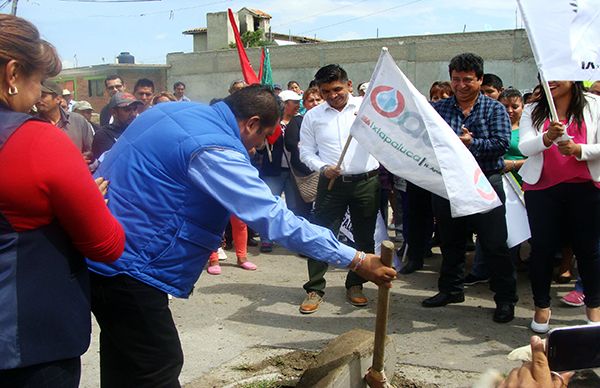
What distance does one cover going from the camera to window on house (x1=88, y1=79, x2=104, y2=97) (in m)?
Answer: 35.8

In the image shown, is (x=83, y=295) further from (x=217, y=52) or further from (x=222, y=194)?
(x=217, y=52)

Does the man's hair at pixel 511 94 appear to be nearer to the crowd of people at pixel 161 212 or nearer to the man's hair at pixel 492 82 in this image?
the man's hair at pixel 492 82

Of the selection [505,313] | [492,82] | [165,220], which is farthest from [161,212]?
[492,82]

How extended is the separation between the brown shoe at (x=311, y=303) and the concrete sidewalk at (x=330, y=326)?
5 centimetres

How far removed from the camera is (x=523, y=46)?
21359 millimetres

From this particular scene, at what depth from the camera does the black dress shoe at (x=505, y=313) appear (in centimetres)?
481

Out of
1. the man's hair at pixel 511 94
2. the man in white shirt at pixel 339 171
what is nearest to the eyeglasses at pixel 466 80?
the man in white shirt at pixel 339 171

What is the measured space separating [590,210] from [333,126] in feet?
7.15

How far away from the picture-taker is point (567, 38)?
3.68 metres

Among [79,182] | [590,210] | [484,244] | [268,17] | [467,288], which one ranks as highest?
[268,17]

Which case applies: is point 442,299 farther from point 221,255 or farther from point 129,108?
point 129,108

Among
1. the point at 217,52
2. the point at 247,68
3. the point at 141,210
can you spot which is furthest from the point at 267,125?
the point at 217,52

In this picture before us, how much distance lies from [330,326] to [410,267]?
1.76 meters

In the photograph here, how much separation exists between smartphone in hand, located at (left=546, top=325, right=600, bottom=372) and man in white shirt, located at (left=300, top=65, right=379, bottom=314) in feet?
12.0
